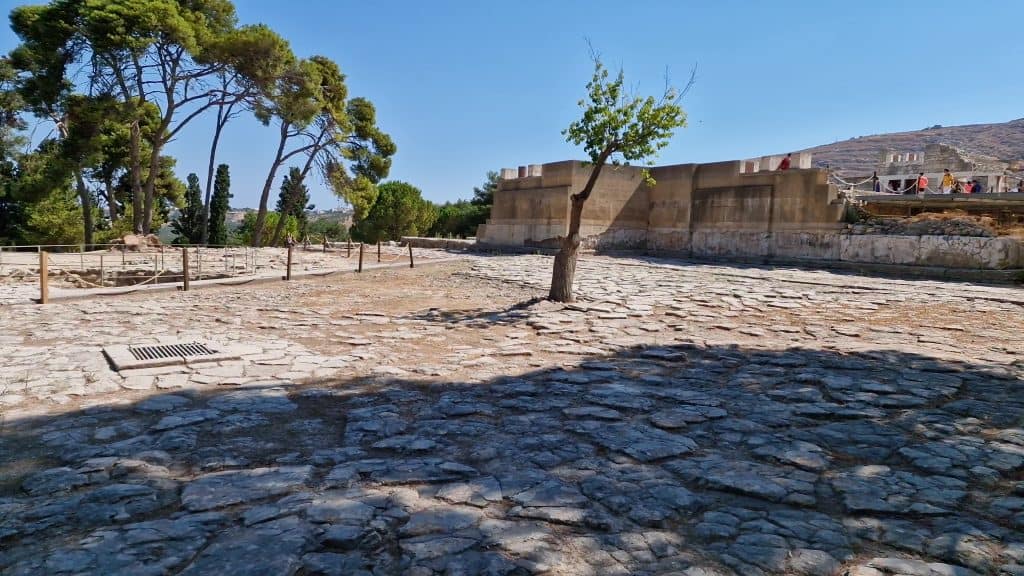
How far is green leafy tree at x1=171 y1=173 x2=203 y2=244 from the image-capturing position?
1272 inches

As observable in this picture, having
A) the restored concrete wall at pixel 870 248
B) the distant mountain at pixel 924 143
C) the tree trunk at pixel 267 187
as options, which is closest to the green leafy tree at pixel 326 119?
the tree trunk at pixel 267 187

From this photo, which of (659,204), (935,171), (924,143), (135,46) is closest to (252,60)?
(135,46)

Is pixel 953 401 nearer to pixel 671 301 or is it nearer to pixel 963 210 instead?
pixel 671 301

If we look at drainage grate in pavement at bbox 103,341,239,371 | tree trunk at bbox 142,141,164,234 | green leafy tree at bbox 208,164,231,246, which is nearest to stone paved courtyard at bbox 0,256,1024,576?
drainage grate in pavement at bbox 103,341,239,371

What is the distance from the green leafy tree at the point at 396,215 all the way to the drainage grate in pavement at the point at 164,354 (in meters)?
34.6

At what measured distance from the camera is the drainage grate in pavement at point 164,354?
551cm

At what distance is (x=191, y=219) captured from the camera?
108ft

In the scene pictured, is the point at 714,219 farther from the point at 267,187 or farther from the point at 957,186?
the point at 267,187

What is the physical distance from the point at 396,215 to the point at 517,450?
3883cm

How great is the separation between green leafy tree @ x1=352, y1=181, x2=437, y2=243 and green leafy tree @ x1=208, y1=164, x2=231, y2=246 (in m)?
9.72

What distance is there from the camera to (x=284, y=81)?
24203 mm

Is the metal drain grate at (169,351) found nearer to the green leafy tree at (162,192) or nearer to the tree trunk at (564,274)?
the tree trunk at (564,274)

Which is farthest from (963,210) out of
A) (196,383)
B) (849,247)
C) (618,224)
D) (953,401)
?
(196,383)

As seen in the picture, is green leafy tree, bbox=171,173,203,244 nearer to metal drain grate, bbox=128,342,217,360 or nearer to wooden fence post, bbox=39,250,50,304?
wooden fence post, bbox=39,250,50,304
